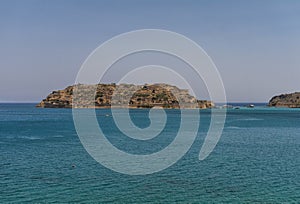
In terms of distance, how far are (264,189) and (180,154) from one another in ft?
73.0

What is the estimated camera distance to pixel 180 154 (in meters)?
57.5

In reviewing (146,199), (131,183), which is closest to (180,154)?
(131,183)

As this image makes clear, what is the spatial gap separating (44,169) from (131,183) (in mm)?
12877

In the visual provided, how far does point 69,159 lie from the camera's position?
51938 mm

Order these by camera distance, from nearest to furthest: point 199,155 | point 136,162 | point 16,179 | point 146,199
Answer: point 146,199, point 16,179, point 136,162, point 199,155

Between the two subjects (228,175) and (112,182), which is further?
(228,175)

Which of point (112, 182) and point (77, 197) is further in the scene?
point (112, 182)

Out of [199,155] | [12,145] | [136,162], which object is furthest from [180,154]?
[12,145]

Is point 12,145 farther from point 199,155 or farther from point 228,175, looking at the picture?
point 228,175

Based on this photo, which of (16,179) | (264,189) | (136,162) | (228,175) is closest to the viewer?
A: (264,189)

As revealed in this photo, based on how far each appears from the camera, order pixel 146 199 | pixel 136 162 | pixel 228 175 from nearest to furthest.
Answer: pixel 146 199
pixel 228 175
pixel 136 162

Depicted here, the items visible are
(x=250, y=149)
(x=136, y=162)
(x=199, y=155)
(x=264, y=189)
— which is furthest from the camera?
(x=250, y=149)

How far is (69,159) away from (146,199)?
22.4 meters

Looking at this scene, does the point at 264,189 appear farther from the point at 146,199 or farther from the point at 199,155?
the point at 199,155
